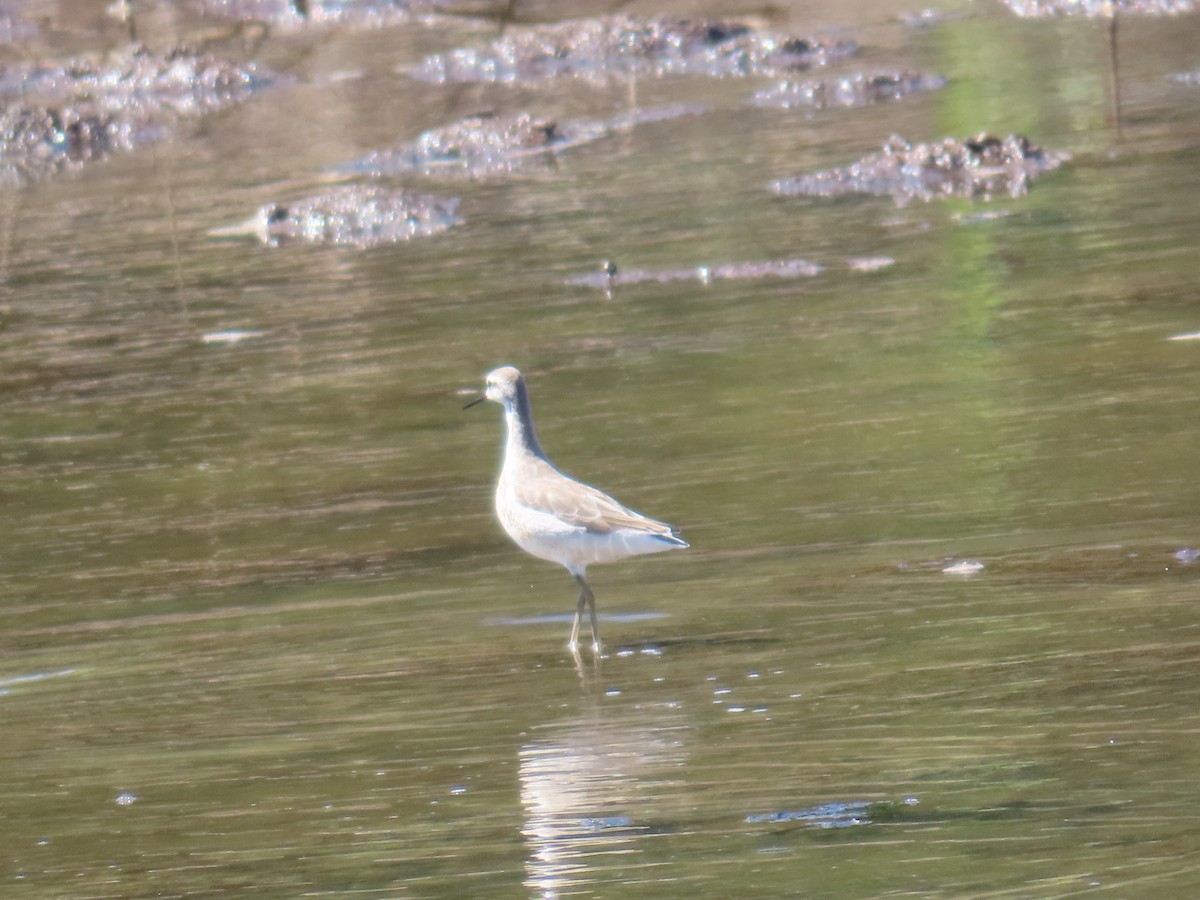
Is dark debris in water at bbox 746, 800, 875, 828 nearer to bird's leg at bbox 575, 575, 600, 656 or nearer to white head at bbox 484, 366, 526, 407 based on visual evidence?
bird's leg at bbox 575, 575, 600, 656

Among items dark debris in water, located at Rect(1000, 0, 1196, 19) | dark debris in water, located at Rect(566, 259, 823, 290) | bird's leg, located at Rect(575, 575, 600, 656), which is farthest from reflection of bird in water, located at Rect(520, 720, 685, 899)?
dark debris in water, located at Rect(1000, 0, 1196, 19)

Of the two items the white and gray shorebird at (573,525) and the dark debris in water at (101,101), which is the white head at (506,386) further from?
the dark debris in water at (101,101)

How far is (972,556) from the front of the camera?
21.8 feet

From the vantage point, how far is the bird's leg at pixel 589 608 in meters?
6.26

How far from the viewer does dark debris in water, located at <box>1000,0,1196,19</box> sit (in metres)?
19.7

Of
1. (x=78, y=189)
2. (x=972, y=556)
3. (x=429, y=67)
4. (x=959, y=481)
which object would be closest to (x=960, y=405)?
(x=959, y=481)

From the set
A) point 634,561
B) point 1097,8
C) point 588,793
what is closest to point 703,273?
point 634,561

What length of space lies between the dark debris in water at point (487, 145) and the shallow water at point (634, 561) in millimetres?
1370

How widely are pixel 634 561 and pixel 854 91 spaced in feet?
34.7

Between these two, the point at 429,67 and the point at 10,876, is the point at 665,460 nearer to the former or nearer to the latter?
the point at 10,876

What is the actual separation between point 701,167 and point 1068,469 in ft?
24.3

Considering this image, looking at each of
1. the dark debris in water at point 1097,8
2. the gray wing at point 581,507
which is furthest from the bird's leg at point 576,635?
the dark debris in water at point 1097,8

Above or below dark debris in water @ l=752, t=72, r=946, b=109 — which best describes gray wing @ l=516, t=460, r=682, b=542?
below

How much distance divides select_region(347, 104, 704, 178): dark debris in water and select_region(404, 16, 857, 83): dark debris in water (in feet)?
9.70
